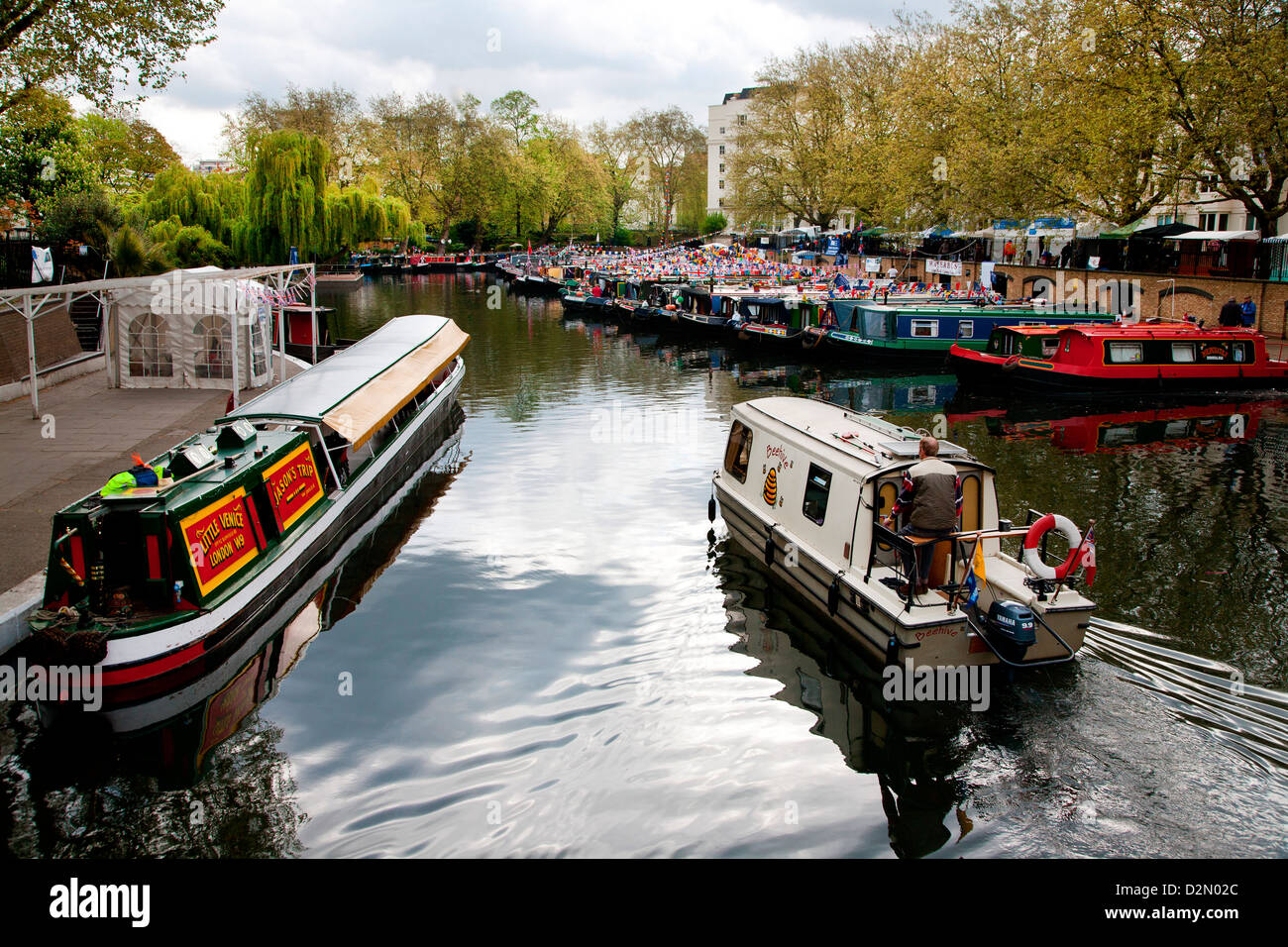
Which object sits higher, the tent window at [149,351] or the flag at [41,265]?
the flag at [41,265]

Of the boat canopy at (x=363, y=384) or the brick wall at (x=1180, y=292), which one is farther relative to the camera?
the brick wall at (x=1180, y=292)

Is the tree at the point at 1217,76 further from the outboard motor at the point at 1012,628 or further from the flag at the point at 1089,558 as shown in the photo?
the outboard motor at the point at 1012,628

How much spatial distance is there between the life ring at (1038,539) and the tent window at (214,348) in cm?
2177

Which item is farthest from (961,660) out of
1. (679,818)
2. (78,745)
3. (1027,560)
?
(78,745)

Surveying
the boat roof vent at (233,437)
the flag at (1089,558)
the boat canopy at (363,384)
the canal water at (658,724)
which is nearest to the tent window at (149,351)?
the boat canopy at (363,384)

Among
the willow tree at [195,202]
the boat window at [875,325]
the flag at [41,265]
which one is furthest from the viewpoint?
the willow tree at [195,202]

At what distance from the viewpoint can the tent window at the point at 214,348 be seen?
25.6 meters

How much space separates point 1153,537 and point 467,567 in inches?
467

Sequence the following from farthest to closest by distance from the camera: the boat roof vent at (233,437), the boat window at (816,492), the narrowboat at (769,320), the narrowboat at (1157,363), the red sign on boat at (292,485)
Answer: the narrowboat at (769,320) → the narrowboat at (1157,363) → the boat roof vent at (233,437) → the red sign on boat at (292,485) → the boat window at (816,492)

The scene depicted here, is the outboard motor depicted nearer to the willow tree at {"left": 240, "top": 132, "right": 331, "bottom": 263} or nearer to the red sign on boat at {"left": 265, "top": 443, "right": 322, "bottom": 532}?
the red sign on boat at {"left": 265, "top": 443, "right": 322, "bottom": 532}

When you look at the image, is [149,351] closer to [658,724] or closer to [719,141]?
[658,724]

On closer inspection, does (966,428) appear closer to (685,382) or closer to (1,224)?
(685,382)

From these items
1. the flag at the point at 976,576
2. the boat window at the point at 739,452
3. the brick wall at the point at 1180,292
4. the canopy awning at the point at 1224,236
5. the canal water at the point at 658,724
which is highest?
the canopy awning at the point at 1224,236

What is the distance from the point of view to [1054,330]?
31484mm
